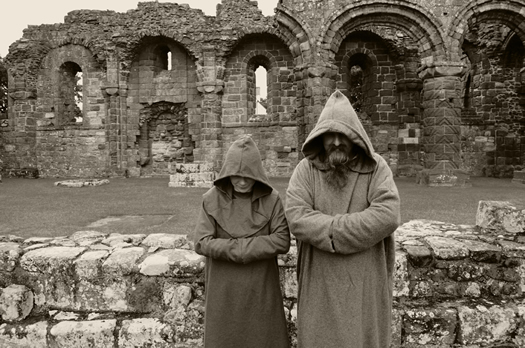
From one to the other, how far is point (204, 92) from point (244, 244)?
1512 centimetres

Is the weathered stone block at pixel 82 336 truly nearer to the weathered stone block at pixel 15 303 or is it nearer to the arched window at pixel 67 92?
the weathered stone block at pixel 15 303

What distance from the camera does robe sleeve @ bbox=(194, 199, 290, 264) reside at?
7.64 feet

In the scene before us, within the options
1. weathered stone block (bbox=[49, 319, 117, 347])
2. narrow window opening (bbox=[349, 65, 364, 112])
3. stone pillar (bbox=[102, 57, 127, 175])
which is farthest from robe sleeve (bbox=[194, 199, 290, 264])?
narrow window opening (bbox=[349, 65, 364, 112])

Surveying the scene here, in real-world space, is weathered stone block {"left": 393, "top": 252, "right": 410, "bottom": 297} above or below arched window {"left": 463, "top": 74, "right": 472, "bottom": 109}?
below

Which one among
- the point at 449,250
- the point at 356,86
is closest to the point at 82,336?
the point at 449,250

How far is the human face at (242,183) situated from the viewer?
247 centimetres

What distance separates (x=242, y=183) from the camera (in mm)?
2469

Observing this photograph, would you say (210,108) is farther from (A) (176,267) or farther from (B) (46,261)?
(A) (176,267)

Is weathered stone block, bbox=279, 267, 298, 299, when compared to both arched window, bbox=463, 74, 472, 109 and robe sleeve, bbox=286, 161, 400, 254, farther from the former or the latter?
arched window, bbox=463, 74, 472, 109

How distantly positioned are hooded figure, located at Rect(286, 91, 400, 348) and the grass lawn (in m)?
3.89

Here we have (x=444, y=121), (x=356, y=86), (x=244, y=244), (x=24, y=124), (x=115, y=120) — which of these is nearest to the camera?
(x=244, y=244)

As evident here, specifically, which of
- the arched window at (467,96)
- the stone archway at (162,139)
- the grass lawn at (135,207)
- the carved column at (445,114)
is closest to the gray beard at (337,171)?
the grass lawn at (135,207)

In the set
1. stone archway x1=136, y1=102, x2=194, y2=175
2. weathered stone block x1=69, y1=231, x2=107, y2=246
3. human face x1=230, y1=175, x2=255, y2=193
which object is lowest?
weathered stone block x1=69, y1=231, x2=107, y2=246

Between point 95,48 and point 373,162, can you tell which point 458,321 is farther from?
point 95,48
